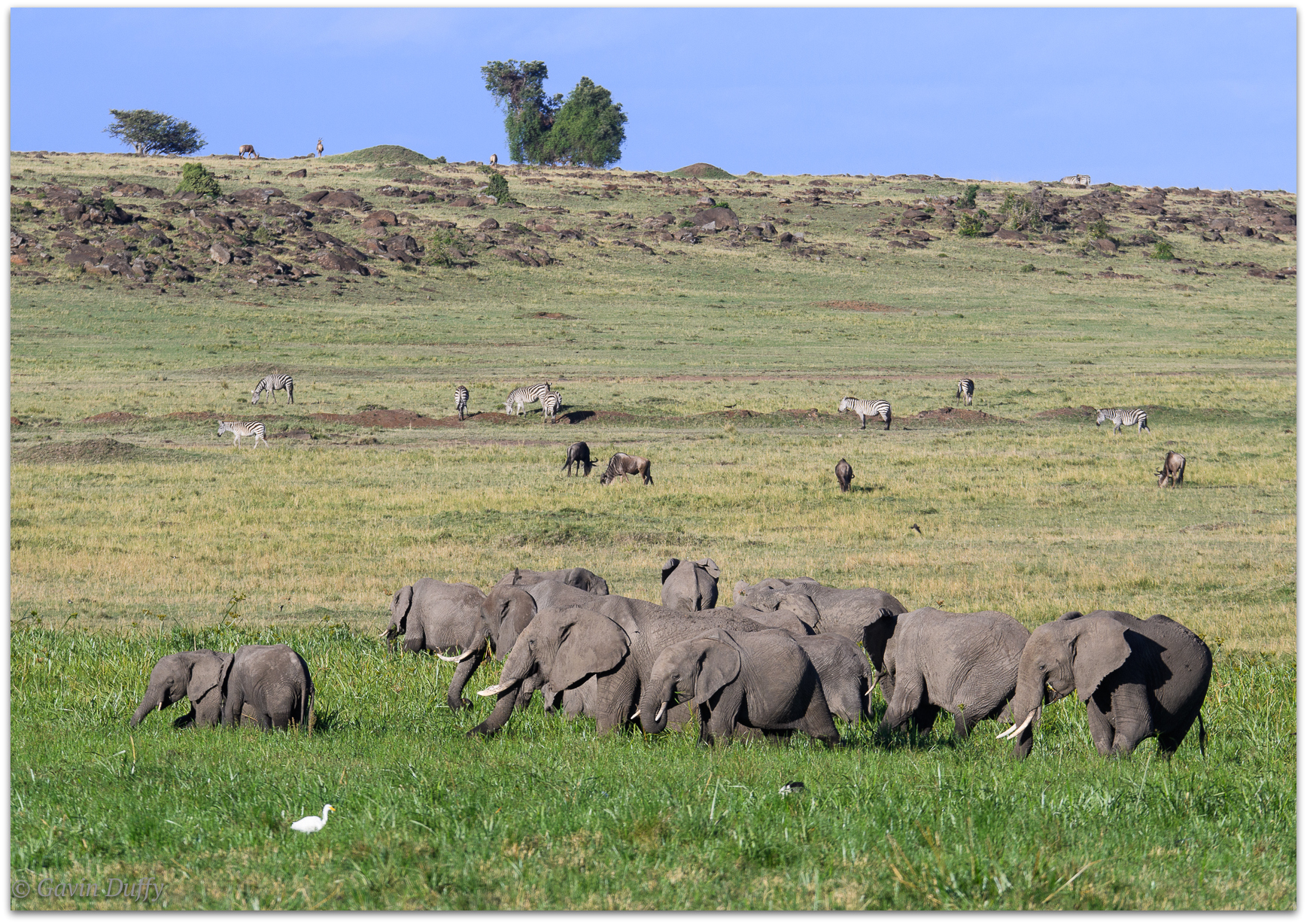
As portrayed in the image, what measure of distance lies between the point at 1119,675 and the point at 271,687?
6.27 meters

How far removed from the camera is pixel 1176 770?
27.5 feet

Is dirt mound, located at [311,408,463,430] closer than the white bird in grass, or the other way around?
the white bird in grass

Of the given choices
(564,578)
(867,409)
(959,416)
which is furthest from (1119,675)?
(959,416)

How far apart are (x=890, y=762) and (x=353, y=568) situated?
46.3 feet

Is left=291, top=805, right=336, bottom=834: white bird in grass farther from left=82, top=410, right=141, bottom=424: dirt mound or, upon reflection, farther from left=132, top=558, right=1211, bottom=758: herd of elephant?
left=82, top=410, right=141, bottom=424: dirt mound

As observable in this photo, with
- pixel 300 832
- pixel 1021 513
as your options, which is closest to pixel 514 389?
pixel 1021 513

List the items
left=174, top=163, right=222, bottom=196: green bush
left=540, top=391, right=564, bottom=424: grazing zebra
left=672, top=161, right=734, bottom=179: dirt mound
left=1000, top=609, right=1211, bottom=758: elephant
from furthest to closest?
1. left=672, top=161, right=734, bottom=179: dirt mound
2. left=174, top=163, right=222, bottom=196: green bush
3. left=540, top=391, right=564, bottom=424: grazing zebra
4. left=1000, top=609, right=1211, bottom=758: elephant

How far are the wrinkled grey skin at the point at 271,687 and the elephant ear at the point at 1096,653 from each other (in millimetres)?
5631

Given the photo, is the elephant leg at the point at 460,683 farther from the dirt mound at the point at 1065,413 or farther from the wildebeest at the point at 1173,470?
the dirt mound at the point at 1065,413

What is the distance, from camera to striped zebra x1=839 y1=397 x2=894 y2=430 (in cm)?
4275

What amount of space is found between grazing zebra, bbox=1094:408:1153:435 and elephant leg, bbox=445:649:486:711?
34794 mm

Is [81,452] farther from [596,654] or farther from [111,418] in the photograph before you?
[596,654]

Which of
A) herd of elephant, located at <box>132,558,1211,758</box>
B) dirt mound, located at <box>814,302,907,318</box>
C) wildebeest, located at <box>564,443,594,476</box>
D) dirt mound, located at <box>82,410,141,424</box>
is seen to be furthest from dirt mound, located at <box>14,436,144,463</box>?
dirt mound, located at <box>814,302,907,318</box>

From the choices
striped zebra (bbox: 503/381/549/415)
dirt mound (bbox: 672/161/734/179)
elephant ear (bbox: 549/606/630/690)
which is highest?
dirt mound (bbox: 672/161/734/179)
